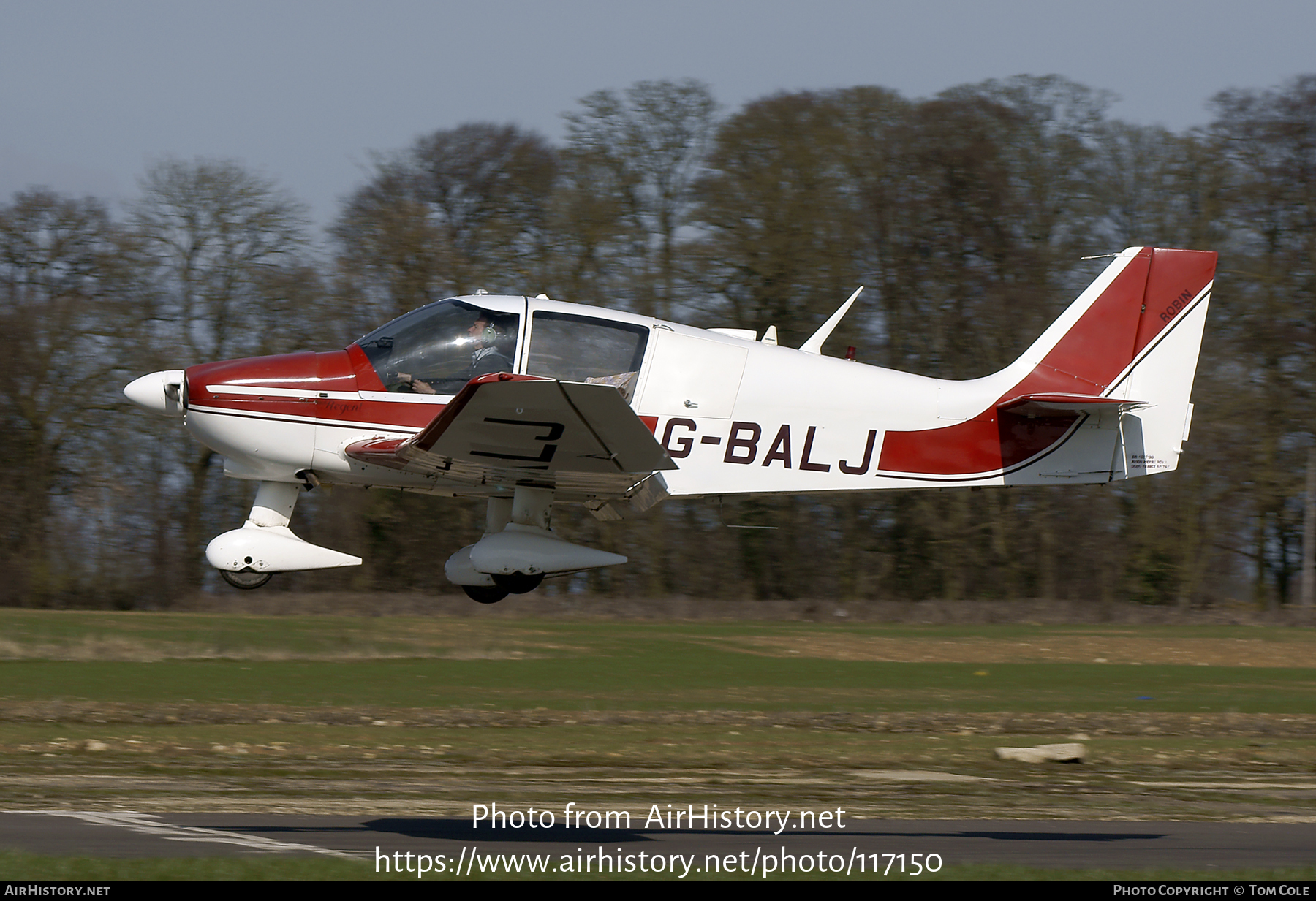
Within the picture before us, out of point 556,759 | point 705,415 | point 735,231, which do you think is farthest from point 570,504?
point 735,231

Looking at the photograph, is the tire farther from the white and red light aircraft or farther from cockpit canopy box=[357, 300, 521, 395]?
cockpit canopy box=[357, 300, 521, 395]

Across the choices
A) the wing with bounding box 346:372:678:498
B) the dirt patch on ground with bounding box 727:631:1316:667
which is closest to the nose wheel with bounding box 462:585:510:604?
the wing with bounding box 346:372:678:498

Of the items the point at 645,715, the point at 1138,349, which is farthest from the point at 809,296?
the point at 1138,349

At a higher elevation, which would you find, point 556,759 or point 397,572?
point 397,572

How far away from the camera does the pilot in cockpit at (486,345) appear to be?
951cm

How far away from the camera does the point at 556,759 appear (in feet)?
61.2

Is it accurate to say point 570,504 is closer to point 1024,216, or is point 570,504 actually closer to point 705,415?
point 705,415

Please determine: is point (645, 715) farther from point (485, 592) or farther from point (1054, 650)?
point (485, 592)

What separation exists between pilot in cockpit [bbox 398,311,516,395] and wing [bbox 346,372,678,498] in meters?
0.59

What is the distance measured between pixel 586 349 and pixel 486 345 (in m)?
0.71

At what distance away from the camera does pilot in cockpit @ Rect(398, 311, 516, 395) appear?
9.51 meters

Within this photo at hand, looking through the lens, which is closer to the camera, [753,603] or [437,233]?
[437,233]

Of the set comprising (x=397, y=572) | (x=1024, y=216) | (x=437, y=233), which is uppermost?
(x=1024, y=216)

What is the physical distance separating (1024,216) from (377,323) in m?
15.7
